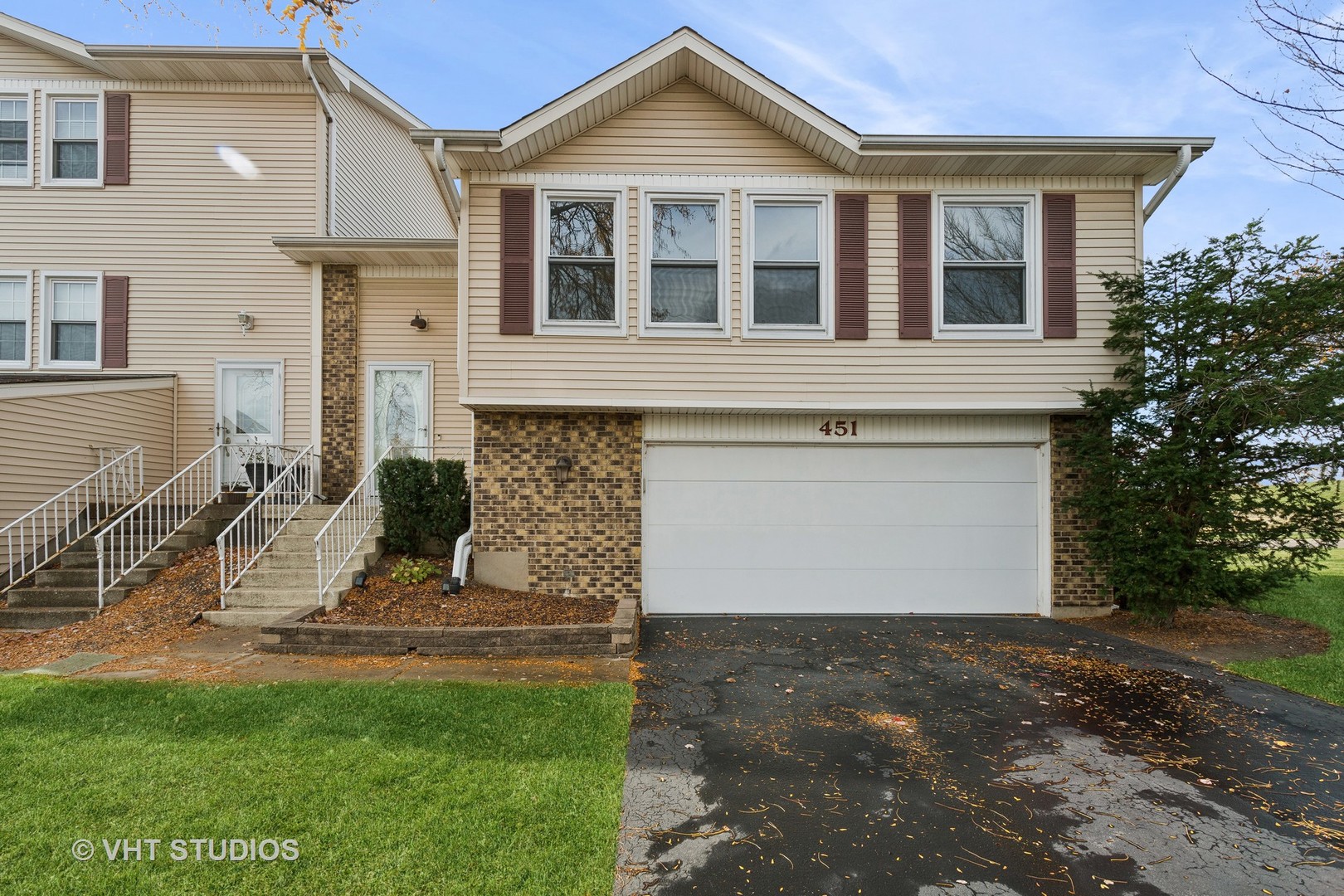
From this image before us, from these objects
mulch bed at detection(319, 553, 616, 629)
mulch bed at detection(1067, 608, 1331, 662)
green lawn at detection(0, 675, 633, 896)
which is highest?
mulch bed at detection(319, 553, 616, 629)

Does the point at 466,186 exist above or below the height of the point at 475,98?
below

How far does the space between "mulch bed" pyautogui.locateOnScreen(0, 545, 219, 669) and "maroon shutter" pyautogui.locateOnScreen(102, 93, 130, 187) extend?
669cm

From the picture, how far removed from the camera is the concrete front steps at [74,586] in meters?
6.97

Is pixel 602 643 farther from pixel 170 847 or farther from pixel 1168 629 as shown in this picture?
pixel 1168 629

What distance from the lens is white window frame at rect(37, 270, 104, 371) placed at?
1010cm

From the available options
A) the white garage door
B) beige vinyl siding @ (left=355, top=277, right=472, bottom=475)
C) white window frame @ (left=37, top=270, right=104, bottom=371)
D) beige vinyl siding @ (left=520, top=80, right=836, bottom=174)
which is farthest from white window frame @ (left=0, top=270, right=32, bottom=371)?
the white garage door

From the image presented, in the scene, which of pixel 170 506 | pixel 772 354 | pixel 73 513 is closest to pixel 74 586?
pixel 170 506

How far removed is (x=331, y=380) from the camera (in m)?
10.1

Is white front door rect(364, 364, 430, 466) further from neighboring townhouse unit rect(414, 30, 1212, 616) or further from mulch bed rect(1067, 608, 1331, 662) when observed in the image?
mulch bed rect(1067, 608, 1331, 662)

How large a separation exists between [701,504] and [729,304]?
7.91 feet

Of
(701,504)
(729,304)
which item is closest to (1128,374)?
(729,304)

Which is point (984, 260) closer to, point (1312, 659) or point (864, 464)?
point (864, 464)

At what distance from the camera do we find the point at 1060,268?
759cm

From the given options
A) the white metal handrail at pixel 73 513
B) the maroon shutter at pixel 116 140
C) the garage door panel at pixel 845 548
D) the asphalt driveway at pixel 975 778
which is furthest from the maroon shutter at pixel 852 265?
the maroon shutter at pixel 116 140
